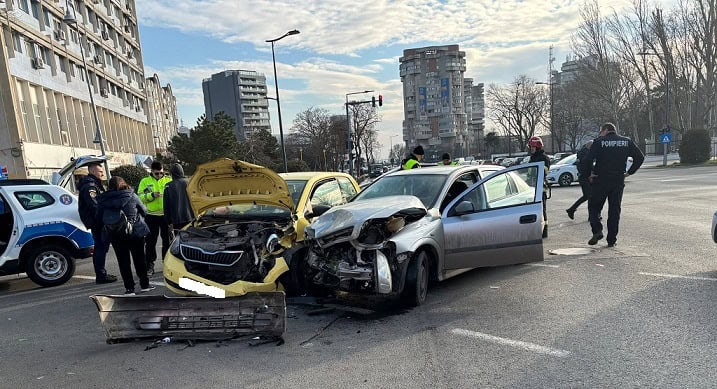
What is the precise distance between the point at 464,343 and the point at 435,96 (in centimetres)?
10465

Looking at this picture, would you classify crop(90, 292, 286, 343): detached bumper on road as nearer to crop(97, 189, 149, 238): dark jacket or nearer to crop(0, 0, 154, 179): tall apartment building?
crop(97, 189, 149, 238): dark jacket

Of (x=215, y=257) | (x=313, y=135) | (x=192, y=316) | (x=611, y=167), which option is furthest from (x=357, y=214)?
(x=313, y=135)

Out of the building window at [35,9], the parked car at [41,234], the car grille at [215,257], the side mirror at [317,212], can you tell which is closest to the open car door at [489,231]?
the side mirror at [317,212]

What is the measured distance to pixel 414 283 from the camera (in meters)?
4.70

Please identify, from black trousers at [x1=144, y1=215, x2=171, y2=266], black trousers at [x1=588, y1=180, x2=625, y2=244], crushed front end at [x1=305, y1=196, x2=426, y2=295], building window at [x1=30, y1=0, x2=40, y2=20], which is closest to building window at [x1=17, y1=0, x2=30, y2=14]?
building window at [x1=30, y1=0, x2=40, y2=20]

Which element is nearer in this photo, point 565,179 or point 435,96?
point 565,179

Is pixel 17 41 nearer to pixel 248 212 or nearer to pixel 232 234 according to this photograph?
pixel 248 212

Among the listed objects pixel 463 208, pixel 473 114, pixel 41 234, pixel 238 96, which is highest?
pixel 238 96

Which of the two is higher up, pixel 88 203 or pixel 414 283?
pixel 88 203

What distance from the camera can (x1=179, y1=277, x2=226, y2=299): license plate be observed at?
453 cm

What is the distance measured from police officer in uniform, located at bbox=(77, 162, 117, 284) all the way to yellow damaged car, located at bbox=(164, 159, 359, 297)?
204cm

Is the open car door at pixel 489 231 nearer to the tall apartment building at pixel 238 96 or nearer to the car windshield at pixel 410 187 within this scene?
the car windshield at pixel 410 187

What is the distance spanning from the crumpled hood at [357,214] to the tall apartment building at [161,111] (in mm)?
89697

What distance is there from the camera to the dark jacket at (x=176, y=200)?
6.86m
